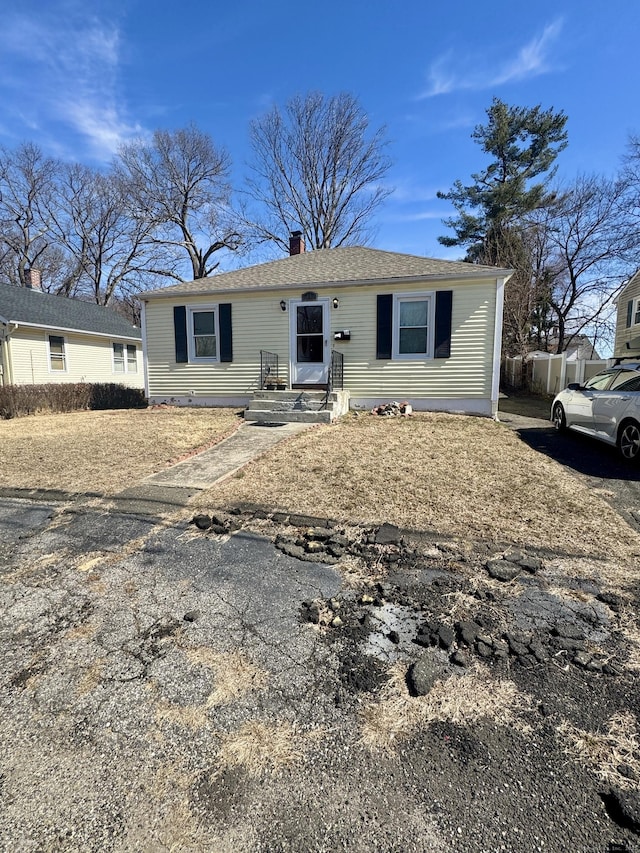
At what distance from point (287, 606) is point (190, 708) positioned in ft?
2.89

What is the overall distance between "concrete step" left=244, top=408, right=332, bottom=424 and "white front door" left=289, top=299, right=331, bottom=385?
5.77ft

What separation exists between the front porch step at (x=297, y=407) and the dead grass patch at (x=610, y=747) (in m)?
7.39

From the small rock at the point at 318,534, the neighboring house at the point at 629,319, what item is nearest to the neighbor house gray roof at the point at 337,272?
the small rock at the point at 318,534

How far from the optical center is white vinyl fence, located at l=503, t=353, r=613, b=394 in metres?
13.3

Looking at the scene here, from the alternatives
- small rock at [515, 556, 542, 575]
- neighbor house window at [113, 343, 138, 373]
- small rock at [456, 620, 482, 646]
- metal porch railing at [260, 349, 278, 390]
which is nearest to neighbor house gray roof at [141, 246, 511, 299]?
metal porch railing at [260, 349, 278, 390]

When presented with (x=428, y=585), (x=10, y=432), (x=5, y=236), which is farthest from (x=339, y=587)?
(x=5, y=236)

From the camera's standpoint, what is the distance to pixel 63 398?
12.4m

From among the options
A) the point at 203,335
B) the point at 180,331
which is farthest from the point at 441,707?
the point at 180,331

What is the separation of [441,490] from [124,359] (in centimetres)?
2028

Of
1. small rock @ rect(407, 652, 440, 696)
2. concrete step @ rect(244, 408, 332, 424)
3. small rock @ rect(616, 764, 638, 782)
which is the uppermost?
concrete step @ rect(244, 408, 332, 424)

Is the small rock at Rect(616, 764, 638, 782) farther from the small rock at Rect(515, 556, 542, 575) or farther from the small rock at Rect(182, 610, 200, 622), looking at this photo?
the small rock at Rect(182, 610, 200, 622)

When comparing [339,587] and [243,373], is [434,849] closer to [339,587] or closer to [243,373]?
[339,587]

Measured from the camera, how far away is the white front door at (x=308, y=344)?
10.7m

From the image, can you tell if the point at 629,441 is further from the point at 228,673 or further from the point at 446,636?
the point at 228,673
